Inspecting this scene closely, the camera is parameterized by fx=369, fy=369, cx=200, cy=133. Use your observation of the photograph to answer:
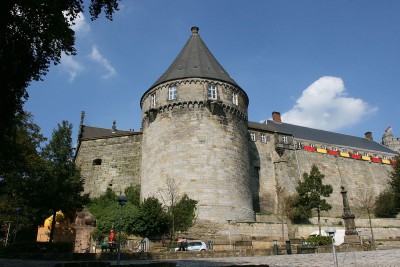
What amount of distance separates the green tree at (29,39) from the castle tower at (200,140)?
633 inches

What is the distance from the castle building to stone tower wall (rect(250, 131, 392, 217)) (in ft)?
0.40

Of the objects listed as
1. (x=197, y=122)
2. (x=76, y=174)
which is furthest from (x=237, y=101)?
(x=76, y=174)

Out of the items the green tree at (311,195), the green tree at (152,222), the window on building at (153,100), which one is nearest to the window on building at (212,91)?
the window on building at (153,100)

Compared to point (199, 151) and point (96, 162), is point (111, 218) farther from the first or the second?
point (96, 162)

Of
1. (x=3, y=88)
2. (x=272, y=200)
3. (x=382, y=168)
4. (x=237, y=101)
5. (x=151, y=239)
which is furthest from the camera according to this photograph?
(x=382, y=168)

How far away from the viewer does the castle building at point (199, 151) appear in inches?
1016

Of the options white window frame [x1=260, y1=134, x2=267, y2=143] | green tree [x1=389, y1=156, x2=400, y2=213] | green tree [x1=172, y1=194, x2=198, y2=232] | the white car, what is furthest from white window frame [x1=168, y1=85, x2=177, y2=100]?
green tree [x1=389, y1=156, x2=400, y2=213]

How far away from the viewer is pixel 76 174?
963 inches

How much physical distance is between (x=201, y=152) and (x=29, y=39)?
17.6m

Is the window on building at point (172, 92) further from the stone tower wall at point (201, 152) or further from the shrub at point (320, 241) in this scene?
the shrub at point (320, 241)

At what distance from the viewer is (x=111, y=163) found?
33.2 meters

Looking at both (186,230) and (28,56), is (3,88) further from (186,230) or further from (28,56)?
(186,230)

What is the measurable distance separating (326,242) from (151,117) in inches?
609

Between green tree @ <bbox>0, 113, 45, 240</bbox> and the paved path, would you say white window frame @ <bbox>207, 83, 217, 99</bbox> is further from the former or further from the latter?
the paved path
